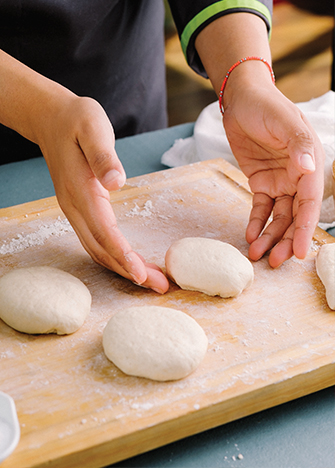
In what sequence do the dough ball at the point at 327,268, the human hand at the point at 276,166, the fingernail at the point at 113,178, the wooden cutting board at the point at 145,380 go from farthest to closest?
the human hand at the point at 276,166
the dough ball at the point at 327,268
the fingernail at the point at 113,178
the wooden cutting board at the point at 145,380

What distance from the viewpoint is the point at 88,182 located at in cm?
96

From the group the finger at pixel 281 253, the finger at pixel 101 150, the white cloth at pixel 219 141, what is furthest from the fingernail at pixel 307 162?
the finger at pixel 101 150

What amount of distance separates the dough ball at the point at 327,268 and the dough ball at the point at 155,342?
28 centimetres

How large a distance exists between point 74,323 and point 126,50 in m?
1.08

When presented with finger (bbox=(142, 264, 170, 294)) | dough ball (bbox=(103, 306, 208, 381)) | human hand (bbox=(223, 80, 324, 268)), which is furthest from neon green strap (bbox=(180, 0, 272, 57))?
dough ball (bbox=(103, 306, 208, 381))

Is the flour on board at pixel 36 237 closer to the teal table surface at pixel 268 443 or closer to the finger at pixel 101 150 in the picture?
the finger at pixel 101 150

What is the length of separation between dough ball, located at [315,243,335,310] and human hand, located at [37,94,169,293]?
33 cm

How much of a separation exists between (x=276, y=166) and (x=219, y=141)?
1.00ft

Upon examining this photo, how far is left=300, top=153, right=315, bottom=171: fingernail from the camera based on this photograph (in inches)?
39.7

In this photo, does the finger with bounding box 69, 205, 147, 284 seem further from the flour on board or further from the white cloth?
the white cloth

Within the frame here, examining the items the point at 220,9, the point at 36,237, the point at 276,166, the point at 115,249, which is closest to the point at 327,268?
the point at 276,166

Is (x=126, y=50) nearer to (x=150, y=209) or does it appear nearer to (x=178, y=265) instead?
(x=150, y=209)

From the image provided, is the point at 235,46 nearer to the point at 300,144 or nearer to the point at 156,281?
the point at 300,144

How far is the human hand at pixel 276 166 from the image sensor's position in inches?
42.1
